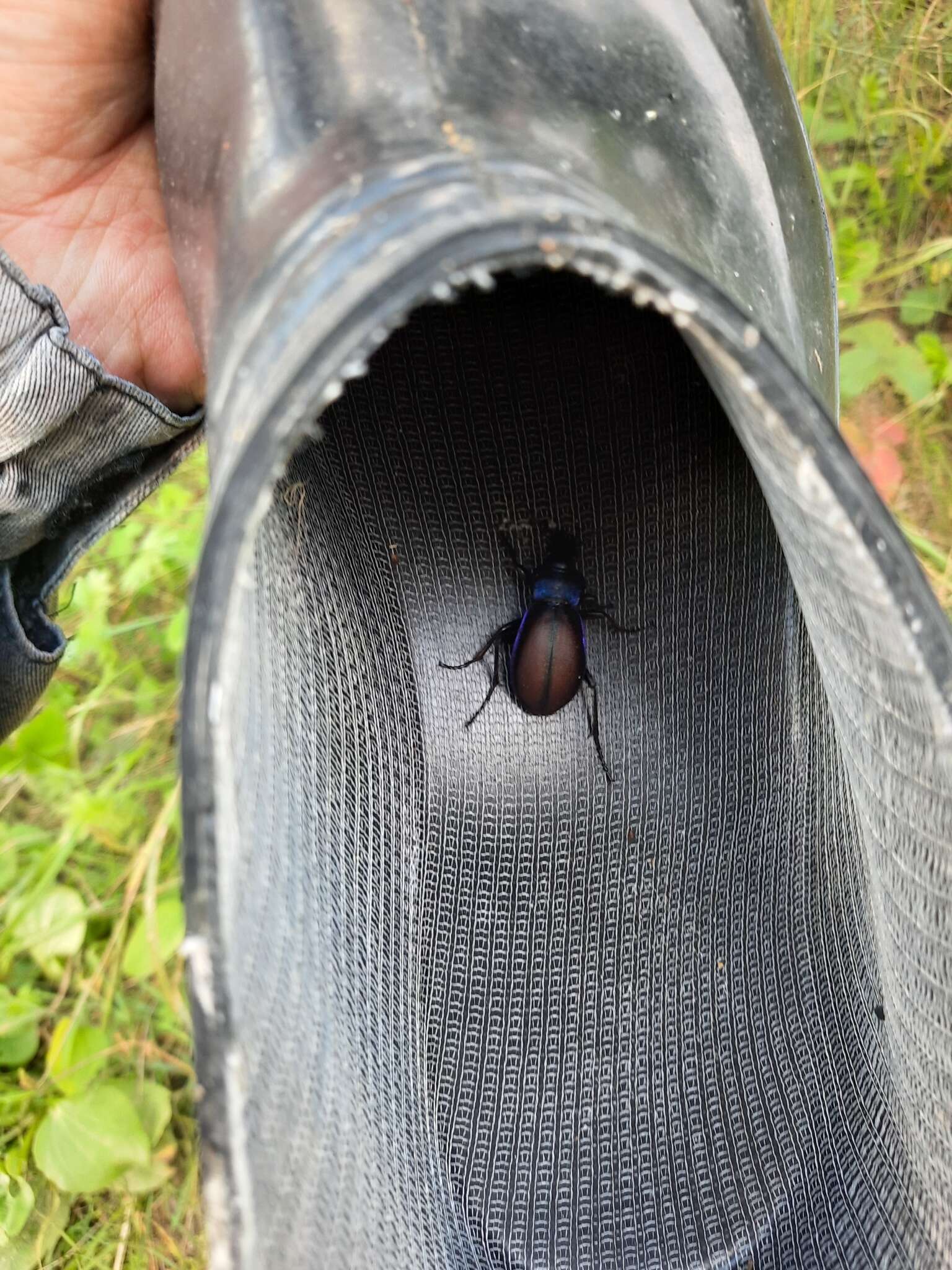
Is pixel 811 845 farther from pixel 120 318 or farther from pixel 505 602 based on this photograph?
pixel 120 318

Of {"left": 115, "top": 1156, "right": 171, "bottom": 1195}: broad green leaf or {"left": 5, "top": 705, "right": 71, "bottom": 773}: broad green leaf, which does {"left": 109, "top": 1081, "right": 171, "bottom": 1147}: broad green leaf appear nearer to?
{"left": 115, "top": 1156, "right": 171, "bottom": 1195}: broad green leaf

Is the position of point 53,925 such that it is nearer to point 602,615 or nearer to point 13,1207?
point 13,1207

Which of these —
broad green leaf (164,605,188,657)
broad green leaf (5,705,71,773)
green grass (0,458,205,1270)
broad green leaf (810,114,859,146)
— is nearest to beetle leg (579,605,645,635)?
green grass (0,458,205,1270)

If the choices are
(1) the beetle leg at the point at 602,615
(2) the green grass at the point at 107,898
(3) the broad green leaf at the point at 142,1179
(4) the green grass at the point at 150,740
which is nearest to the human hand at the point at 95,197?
(2) the green grass at the point at 107,898

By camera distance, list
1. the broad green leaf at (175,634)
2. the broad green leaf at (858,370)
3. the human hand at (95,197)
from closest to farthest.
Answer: the human hand at (95,197) < the broad green leaf at (175,634) < the broad green leaf at (858,370)

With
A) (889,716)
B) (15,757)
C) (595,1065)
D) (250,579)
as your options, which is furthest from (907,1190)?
(15,757)

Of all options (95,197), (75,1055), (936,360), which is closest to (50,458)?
(95,197)

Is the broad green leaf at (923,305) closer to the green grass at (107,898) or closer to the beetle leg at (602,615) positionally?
the beetle leg at (602,615)

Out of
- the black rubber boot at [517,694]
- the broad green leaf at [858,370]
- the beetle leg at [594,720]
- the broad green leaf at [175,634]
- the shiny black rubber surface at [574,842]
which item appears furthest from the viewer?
the broad green leaf at [858,370]

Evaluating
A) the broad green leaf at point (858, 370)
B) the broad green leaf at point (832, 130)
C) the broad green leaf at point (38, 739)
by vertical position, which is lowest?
the broad green leaf at point (38, 739)
